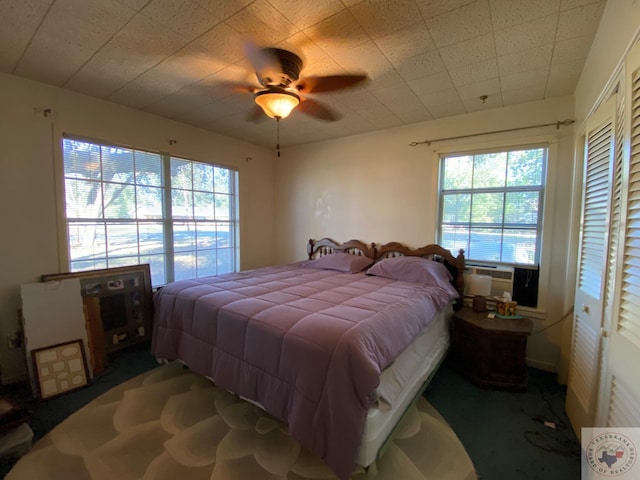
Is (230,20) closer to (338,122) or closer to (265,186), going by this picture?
(338,122)

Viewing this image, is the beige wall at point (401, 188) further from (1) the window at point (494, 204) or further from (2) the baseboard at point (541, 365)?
(1) the window at point (494, 204)

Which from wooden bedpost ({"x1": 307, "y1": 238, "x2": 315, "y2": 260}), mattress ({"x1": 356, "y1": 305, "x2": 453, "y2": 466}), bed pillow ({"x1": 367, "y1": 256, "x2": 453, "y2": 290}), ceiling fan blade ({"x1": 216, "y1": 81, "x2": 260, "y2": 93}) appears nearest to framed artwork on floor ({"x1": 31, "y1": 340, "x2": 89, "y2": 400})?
mattress ({"x1": 356, "y1": 305, "x2": 453, "y2": 466})

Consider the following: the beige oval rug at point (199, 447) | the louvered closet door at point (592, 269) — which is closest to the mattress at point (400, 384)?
the beige oval rug at point (199, 447)

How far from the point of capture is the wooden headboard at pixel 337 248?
3.88 metres

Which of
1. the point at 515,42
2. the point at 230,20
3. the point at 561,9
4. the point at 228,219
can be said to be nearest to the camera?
the point at 561,9

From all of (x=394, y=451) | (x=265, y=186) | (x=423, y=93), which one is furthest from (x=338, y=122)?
(x=394, y=451)

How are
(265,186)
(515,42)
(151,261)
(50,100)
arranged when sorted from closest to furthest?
(515,42) → (50,100) → (151,261) → (265,186)

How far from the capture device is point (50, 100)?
8.57ft

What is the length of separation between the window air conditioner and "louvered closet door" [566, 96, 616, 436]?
2.61ft

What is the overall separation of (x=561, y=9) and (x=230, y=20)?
192 centimetres

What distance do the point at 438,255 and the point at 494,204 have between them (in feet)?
2.66

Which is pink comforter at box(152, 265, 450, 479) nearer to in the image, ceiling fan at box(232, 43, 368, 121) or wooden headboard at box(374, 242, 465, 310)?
wooden headboard at box(374, 242, 465, 310)

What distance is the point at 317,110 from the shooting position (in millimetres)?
3064

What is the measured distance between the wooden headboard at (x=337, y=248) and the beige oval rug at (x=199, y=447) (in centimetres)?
198
